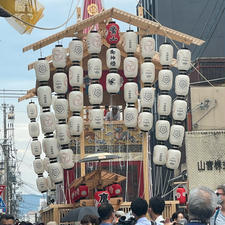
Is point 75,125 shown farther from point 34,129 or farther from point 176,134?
point 34,129

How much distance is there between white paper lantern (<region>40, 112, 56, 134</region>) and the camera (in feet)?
77.9

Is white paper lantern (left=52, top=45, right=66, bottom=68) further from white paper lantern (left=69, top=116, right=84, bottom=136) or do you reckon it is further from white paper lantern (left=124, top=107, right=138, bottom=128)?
white paper lantern (left=124, top=107, right=138, bottom=128)

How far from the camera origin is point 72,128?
2334 centimetres

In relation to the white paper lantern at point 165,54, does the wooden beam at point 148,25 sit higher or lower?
higher

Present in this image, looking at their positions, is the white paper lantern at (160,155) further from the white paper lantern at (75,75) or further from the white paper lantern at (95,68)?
the white paper lantern at (75,75)

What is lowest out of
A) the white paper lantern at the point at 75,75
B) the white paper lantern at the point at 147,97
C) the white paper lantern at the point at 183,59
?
the white paper lantern at the point at 147,97

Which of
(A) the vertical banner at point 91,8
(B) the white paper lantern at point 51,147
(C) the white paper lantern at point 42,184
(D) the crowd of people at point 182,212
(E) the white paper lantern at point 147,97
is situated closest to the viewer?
(D) the crowd of people at point 182,212

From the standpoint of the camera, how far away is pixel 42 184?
26.9 m

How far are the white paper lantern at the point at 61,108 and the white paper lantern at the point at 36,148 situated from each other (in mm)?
4328

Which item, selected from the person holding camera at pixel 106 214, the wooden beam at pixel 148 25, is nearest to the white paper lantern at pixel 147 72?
the wooden beam at pixel 148 25

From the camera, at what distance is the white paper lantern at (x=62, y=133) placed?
77.3 feet

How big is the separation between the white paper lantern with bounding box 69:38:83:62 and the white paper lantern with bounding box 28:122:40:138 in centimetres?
575

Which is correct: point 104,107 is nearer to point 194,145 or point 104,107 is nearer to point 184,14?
point 194,145

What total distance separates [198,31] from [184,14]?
1.81 metres
